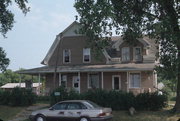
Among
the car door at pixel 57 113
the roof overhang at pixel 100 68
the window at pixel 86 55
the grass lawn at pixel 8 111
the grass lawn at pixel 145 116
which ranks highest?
the window at pixel 86 55

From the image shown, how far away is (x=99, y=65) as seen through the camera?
33.1 metres

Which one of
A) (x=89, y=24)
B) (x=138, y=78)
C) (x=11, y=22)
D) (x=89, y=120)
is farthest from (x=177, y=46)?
(x=11, y=22)

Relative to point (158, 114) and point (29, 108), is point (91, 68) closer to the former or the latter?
point (29, 108)

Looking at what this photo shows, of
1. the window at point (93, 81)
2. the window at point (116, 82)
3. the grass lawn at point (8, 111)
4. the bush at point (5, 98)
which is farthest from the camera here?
the window at point (93, 81)

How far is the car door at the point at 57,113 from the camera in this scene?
59.9 feet

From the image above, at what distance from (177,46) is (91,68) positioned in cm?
1284

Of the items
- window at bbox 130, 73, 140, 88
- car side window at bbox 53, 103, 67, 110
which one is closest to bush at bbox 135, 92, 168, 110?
car side window at bbox 53, 103, 67, 110

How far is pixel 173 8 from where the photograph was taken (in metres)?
20.8

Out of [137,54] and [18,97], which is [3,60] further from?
[137,54]

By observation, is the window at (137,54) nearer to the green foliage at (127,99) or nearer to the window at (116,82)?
the window at (116,82)

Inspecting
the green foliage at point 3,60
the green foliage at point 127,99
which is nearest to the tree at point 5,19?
the green foliage at point 3,60

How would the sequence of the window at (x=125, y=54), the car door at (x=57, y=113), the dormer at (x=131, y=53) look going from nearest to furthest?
the car door at (x=57, y=113) → the dormer at (x=131, y=53) → the window at (x=125, y=54)

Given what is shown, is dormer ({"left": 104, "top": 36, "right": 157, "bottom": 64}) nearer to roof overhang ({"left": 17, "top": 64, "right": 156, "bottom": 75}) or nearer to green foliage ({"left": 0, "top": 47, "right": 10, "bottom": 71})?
roof overhang ({"left": 17, "top": 64, "right": 156, "bottom": 75})

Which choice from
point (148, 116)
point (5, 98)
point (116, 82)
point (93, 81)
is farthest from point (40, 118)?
point (116, 82)
